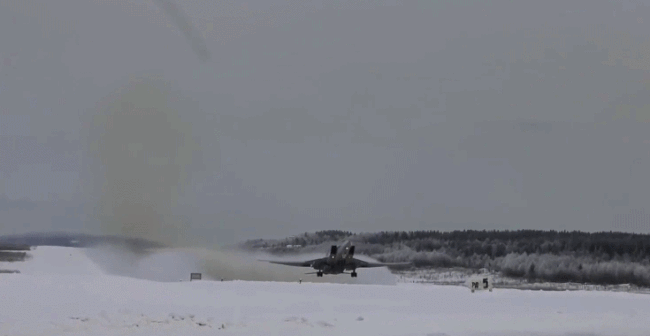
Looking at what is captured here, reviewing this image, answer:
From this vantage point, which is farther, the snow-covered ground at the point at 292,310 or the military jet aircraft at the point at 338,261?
the military jet aircraft at the point at 338,261

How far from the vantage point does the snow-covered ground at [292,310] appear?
31641mm

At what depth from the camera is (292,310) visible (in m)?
38.5

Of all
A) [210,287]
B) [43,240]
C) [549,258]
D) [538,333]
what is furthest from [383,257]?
[538,333]

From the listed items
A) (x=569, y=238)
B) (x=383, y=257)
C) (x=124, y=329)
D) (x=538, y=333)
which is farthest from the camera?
(x=569, y=238)

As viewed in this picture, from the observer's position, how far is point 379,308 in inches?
1625

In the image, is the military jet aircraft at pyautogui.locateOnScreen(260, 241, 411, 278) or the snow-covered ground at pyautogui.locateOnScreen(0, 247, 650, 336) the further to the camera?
the military jet aircraft at pyautogui.locateOnScreen(260, 241, 411, 278)

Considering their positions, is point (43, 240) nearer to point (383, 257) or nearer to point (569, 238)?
point (383, 257)

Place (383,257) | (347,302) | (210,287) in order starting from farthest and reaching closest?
(383,257)
(210,287)
(347,302)

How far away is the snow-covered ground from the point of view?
104 ft

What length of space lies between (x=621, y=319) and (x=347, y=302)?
37.7ft

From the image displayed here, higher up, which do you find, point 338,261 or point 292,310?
point 338,261

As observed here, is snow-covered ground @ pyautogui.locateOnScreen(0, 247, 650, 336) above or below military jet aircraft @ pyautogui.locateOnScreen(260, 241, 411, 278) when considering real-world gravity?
below

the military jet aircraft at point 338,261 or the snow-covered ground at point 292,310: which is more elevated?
the military jet aircraft at point 338,261

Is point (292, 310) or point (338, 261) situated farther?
point (338, 261)
